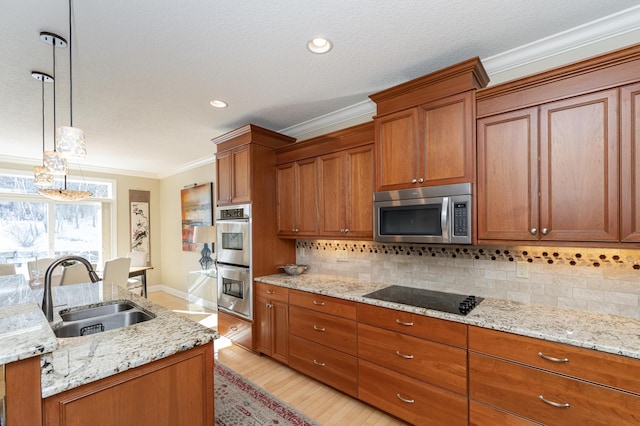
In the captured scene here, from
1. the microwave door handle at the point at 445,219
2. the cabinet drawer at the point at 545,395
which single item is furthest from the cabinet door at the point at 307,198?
the cabinet drawer at the point at 545,395

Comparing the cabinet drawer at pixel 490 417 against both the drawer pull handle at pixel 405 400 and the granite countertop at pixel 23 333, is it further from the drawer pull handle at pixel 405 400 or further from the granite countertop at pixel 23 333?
the granite countertop at pixel 23 333

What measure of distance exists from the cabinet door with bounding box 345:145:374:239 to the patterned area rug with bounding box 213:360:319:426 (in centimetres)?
155

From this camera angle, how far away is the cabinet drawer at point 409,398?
1842 mm

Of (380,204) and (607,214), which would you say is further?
(380,204)

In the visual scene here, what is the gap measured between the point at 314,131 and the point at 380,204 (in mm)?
1576

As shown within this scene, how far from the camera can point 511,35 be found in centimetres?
190

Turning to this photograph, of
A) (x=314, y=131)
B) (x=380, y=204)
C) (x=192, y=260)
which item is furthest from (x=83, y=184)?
(x=380, y=204)

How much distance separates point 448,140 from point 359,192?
3.00ft

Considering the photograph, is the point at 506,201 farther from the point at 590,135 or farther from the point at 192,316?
the point at 192,316

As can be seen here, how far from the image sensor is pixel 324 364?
2570 millimetres

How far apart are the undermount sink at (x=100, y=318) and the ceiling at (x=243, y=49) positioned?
5.69 feet

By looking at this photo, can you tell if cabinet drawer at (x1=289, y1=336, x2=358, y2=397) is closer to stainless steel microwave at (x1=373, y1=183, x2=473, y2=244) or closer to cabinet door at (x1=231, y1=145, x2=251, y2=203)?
stainless steel microwave at (x1=373, y1=183, x2=473, y2=244)

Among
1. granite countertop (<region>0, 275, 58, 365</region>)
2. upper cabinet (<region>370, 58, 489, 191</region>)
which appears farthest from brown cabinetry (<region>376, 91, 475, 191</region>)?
granite countertop (<region>0, 275, 58, 365</region>)

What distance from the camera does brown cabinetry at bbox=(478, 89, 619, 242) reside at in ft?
5.23
